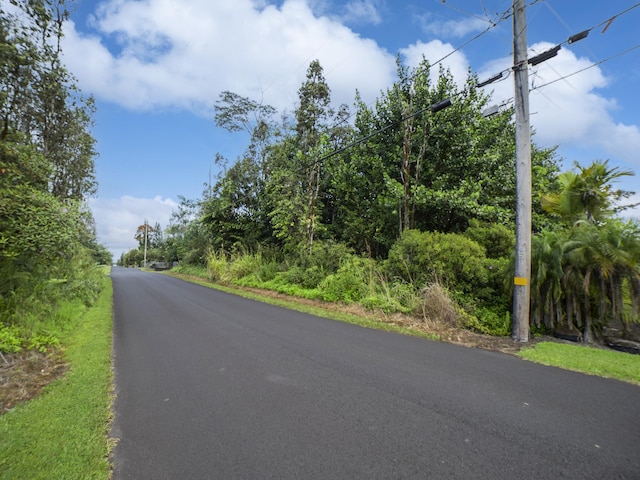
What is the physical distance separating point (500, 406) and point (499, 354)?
2468 millimetres

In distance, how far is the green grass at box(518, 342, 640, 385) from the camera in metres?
4.64

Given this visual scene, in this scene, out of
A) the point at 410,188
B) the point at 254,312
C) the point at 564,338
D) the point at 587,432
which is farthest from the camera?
the point at 410,188

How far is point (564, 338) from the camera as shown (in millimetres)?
6809

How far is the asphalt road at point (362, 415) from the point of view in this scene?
99.7 inches

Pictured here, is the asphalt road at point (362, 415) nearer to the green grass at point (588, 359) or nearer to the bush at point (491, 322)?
the green grass at point (588, 359)

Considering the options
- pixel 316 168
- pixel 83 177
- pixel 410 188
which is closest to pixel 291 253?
pixel 316 168

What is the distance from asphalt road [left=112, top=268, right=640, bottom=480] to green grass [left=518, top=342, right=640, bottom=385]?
37 cm

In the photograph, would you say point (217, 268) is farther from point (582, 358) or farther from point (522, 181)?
point (582, 358)

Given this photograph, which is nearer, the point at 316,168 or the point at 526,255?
the point at 526,255

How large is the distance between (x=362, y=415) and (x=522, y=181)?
620cm

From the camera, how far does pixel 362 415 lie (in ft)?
10.9

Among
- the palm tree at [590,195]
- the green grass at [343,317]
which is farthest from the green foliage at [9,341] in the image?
the palm tree at [590,195]

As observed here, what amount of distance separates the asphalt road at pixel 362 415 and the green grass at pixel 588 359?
37 centimetres

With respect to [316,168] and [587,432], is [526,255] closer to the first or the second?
[587,432]
